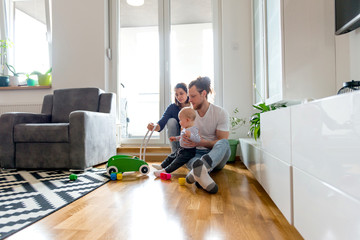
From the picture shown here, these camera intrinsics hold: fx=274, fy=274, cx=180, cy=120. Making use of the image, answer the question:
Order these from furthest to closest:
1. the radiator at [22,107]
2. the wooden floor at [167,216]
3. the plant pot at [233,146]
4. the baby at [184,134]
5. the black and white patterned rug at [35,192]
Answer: the radiator at [22,107], the plant pot at [233,146], the baby at [184,134], the black and white patterned rug at [35,192], the wooden floor at [167,216]

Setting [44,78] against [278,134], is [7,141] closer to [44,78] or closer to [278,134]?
[44,78]

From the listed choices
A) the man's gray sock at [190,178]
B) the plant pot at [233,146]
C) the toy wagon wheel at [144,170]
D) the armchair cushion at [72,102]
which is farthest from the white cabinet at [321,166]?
the armchair cushion at [72,102]

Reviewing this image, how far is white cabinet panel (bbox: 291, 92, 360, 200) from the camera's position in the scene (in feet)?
1.90

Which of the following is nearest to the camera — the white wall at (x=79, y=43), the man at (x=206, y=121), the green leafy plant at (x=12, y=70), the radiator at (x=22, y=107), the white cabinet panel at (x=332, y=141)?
the white cabinet panel at (x=332, y=141)

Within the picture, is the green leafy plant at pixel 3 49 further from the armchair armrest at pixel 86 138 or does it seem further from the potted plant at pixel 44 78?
the armchair armrest at pixel 86 138

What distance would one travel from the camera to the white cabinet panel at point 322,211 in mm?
597

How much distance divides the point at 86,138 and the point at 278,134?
1819 mm

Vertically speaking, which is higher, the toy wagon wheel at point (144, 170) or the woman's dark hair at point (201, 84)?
the woman's dark hair at point (201, 84)

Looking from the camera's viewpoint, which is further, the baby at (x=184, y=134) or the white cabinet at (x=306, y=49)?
the baby at (x=184, y=134)

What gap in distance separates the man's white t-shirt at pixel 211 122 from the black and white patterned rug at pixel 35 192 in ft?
2.90

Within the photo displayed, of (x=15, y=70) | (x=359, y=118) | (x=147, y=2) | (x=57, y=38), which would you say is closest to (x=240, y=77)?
(x=147, y=2)

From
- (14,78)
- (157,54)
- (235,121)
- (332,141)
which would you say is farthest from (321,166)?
(14,78)

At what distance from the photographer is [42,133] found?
8.48 ft

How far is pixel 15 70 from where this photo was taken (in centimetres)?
433
